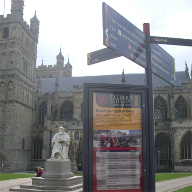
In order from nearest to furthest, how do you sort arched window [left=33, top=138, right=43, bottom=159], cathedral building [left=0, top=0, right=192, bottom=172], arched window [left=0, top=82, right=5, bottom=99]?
1. cathedral building [left=0, top=0, right=192, bottom=172]
2. arched window [left=0, top=82, right=5, bottom=99]
3. arched window [left=33, top=138, right=43, bottom=159]

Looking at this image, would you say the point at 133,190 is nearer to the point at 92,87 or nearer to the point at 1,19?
the point at 92,87

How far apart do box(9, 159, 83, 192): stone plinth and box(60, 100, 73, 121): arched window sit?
2912 cm

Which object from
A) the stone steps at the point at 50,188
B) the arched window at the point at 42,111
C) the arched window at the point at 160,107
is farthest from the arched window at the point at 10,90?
the stone steps at the point at 50,188

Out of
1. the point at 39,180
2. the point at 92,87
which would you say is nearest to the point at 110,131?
the point at 92,87

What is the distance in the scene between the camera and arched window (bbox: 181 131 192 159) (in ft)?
104

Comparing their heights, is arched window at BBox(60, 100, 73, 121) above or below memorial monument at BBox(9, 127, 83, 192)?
above

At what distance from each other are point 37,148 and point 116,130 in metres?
36.2

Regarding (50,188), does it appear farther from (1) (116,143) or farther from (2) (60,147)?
(1) (116,143)

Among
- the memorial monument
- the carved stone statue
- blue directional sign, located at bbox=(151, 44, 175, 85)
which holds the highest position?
blue directional sign, located at bbox=(151, 44, 175, 85)

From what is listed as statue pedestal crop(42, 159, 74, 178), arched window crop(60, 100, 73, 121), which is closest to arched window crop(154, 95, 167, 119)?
arched window crop(60, 100, 73, 121)

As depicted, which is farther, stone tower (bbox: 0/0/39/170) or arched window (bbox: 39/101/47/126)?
arched window (bbox: 39/101/47/126)

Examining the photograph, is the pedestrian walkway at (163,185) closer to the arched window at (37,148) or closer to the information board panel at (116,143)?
the information board panel at (116,143)

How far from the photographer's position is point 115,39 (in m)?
4.64

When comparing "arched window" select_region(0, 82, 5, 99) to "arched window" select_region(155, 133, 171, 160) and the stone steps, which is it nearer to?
"arched window" select_region(155, 133, 171, 160)
